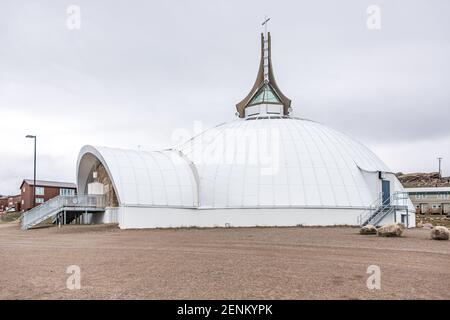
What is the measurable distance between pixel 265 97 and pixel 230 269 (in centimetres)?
3195

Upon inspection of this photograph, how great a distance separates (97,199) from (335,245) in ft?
73.8

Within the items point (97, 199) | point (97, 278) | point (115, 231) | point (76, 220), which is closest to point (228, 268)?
point (97, 278)

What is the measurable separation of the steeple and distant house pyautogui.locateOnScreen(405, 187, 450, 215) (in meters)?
40.8

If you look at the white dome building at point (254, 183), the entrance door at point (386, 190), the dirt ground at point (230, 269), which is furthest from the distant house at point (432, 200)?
the dirt ground at point (230, 269)

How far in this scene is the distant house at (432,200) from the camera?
74125 millimetres

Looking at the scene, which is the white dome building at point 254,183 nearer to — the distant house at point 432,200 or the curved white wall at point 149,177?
the curved white wall at point 149,177

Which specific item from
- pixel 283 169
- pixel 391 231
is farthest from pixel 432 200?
pixel 391 231

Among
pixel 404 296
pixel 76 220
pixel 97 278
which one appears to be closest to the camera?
pixel 404 296

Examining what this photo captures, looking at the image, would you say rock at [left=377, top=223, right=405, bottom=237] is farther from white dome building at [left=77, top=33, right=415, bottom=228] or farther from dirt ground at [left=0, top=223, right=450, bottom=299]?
white dome building at [left=77, top=33, right=415, bottom=228]

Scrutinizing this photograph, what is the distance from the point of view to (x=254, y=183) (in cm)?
3288

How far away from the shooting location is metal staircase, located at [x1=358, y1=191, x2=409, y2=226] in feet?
107

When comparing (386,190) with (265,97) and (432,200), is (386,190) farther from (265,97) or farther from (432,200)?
(432,200)

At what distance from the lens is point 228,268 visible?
13.5 meters
